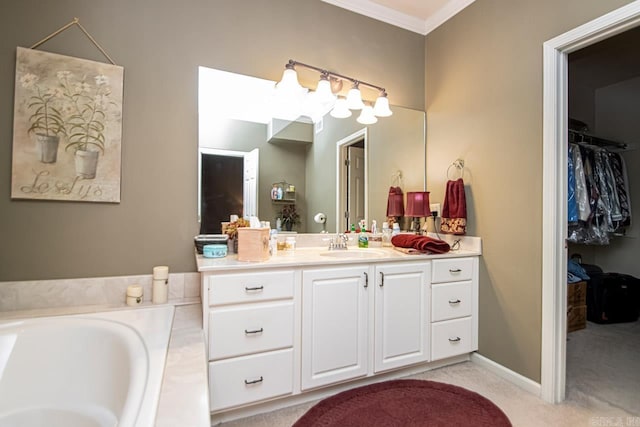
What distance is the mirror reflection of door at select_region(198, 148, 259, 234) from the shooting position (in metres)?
1.96

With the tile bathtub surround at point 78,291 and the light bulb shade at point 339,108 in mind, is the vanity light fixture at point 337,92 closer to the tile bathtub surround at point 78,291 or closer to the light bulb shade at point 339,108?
the light bulb shade at point 339,108

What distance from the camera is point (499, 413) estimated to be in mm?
1638

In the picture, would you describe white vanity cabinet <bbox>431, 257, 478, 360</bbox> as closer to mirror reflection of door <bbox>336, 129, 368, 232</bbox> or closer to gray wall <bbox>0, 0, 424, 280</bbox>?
mirror reflection of door <bbox>336, 129, 368, 232</bbox>

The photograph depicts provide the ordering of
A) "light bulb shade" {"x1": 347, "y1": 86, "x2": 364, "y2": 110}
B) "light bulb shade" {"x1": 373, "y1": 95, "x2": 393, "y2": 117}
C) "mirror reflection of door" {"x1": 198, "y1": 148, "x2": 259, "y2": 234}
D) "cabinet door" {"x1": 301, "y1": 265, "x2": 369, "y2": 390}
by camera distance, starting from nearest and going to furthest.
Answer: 1. "cabinet door" {"x1": 301, "y1": 265, "x2": 369, "y2": 390}
2. "mirror reflection of door" {"x1": 198, "y1": 148, "x2": 259, "y2": 234}
3. "light bulb shade" {"x1": 347, "y1": 86, "x2": 364, "y2": 110}
4. "light bulb shade" {"x1": 373, "y1": 95, "x2": 393, "y2": 117}

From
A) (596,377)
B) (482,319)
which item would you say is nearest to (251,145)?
(482,319)

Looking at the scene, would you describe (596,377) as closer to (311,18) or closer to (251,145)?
(251,145)

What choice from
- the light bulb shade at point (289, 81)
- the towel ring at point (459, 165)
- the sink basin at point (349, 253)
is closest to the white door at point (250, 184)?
the light bulb shade at point (289, 81)

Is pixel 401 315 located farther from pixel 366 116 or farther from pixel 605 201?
pixel 605 201

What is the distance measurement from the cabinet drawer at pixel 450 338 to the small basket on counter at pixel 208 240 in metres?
1.49

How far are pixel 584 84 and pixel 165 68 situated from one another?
4.37 metres

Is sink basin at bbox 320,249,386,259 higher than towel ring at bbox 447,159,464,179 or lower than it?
lower

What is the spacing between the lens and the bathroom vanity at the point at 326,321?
1511mm

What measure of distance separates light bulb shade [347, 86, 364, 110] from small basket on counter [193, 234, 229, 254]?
1356 mm

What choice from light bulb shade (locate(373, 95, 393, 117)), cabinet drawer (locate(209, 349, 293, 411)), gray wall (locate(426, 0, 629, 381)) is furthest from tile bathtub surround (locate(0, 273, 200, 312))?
gray wall (locate(426, 0, 629, 381))
